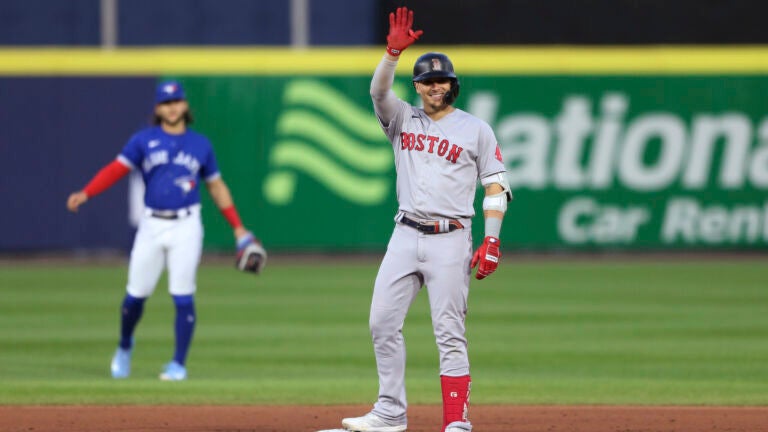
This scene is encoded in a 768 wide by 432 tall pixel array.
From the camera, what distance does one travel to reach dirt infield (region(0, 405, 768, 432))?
309 inches

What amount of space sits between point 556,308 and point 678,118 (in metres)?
6.65

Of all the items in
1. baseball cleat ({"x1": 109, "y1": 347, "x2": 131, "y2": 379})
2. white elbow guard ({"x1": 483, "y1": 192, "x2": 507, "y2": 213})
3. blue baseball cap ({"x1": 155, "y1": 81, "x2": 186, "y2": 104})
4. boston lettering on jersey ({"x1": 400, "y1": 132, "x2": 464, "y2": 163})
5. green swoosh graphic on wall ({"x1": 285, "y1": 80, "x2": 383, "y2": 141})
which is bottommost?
baseball cleat ({"x1": 109, "y1": 347, "x2": 131, "y2": 379})

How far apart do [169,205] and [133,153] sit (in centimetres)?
44

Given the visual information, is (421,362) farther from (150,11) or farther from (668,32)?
(150,11)

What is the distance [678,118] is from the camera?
20.0m

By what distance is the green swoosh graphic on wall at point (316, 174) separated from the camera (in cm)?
1966

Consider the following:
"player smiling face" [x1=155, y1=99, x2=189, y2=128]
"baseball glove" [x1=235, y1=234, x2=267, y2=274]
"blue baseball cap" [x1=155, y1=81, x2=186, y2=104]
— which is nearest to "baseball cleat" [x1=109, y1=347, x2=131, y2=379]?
"baseball glove" [x1=235, y1=234, x2=267, y2=274]

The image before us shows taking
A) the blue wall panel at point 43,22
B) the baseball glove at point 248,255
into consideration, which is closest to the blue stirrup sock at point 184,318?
the baseball glove at point 248,255

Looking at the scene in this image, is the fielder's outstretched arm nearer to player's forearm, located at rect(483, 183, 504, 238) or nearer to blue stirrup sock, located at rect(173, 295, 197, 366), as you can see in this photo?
blue stirrup sock, located at rect(173, 295, 197, 366)

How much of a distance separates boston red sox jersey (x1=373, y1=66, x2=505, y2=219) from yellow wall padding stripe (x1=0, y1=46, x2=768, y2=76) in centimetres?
1197

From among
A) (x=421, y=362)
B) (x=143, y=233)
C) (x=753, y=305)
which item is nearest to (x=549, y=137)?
(x=753, y=305)

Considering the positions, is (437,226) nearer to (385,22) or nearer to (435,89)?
(435,89)

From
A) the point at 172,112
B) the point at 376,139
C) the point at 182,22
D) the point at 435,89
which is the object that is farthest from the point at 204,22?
the point at 435,89

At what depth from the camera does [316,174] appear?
1970 cm
